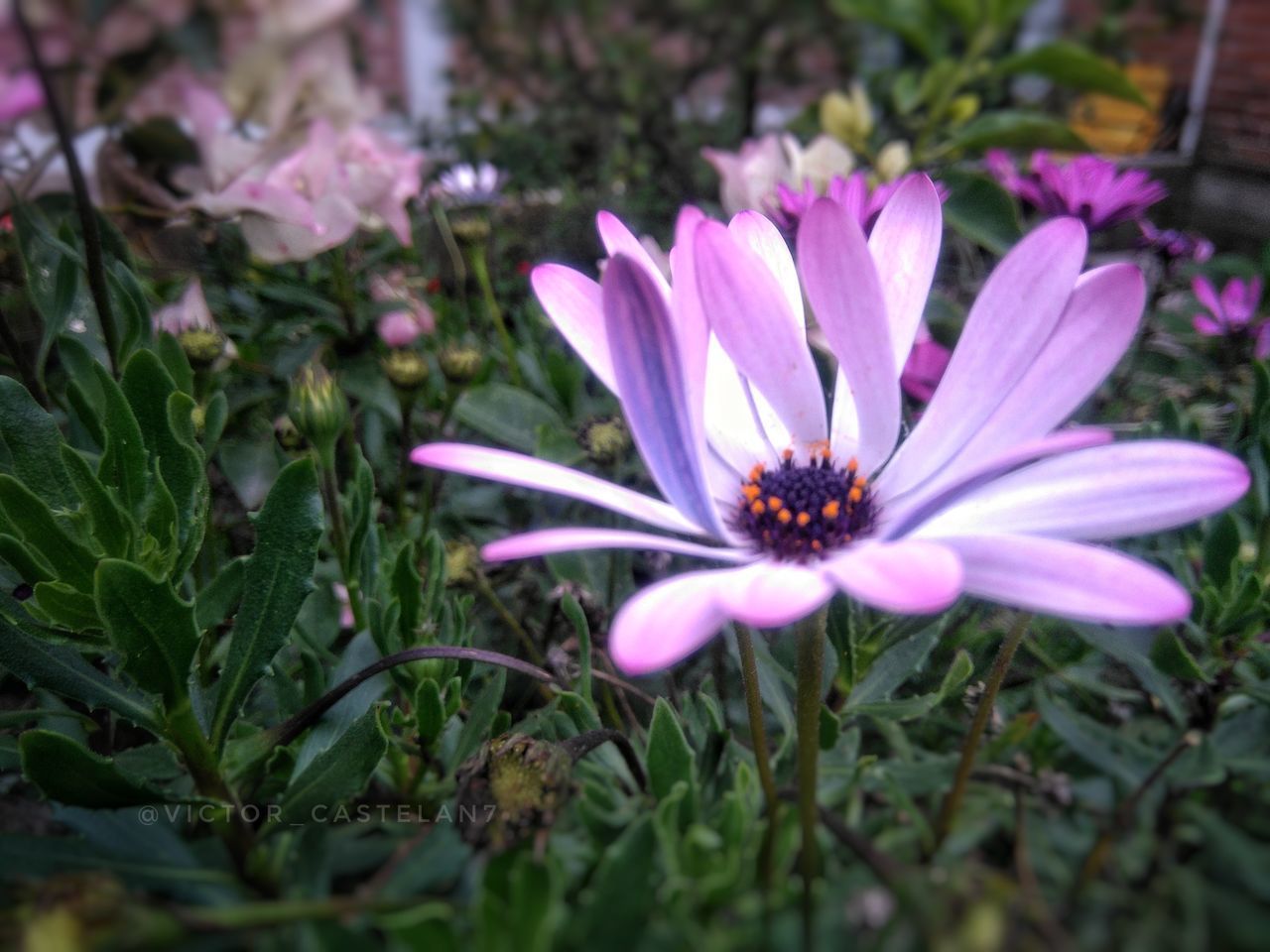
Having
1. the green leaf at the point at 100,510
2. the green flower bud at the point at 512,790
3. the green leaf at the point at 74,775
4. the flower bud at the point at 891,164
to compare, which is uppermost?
the green leaf at the point at 100,510

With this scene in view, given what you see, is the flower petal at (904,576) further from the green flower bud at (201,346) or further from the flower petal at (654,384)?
the green flower bud at (201,346)

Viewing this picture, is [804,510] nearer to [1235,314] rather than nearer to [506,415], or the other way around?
[506,415]

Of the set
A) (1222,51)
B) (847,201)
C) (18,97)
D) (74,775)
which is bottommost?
(1222,51)

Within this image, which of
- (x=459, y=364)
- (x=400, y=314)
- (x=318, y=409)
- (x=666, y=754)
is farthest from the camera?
(x=400, y=314)

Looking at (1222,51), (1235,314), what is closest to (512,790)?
(1235,314)

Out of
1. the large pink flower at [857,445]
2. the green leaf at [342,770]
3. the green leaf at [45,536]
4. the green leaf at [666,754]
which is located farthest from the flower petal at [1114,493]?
the green leaf at [45,536]

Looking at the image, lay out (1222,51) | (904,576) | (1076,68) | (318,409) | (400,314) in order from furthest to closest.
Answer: (1222,51), (1076,68), (400,314), (318,409), (904,576)

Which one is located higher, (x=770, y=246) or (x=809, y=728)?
(x=770, y=246)
